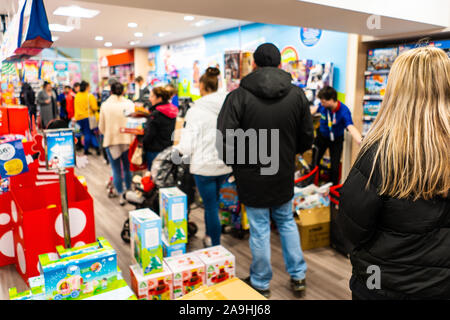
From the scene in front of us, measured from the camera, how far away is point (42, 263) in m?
1.86

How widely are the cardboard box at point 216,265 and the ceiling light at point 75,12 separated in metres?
4.02

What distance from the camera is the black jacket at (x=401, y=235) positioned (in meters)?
1.17

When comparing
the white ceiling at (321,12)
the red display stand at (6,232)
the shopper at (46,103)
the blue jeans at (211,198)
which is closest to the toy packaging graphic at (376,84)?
the white ceiling at (321,12)

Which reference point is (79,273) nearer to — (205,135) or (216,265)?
(216,265)

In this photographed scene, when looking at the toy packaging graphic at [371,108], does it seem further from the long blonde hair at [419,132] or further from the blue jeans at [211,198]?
the long blonde hair at [419,132]

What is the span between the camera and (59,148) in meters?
1.96

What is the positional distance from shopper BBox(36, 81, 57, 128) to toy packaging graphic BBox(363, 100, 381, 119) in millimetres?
6158

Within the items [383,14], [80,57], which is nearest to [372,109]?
[383,14]

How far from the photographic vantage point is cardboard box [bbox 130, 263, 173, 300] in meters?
2.30

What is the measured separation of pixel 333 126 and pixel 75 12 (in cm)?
396

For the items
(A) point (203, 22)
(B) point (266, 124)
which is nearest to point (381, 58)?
(B) point (266, 124)

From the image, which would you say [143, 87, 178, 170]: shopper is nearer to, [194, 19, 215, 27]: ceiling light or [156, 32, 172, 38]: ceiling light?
[194, 19, 215, 27]: ceiling light

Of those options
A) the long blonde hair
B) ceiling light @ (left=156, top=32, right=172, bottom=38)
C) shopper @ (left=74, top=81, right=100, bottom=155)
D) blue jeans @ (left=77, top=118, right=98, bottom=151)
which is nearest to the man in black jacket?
the long blonde hair
